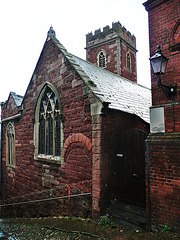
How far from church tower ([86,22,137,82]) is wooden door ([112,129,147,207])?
11761mm

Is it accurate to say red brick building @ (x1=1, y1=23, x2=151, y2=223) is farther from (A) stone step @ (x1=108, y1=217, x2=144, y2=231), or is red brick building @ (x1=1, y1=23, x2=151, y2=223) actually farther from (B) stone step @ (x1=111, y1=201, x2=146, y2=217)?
(A) stone step @ (x1=108, y1=217, x2=144, y2=231)

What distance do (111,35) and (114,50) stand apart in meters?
1.71

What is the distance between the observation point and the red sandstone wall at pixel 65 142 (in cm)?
595

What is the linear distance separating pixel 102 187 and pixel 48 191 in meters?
3.02

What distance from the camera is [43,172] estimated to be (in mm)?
7848

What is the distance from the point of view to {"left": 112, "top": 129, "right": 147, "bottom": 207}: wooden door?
5090mm

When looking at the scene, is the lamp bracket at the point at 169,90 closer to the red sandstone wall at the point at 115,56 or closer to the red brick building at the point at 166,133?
the red brick building at the point at 166,133

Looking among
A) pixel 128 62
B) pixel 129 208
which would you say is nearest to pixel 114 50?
pixel 128 62

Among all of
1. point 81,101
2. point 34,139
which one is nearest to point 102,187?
point 81,101

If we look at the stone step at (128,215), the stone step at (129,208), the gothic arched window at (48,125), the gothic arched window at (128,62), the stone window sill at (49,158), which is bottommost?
the stone step at (128,215)

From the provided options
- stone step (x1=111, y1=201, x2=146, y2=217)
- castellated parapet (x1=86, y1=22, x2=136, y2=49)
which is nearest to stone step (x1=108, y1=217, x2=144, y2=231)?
stone step (x1=111, y1=201, x2=146, y2=217)

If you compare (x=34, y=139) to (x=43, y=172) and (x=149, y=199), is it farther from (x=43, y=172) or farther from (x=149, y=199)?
(x=149, y=199)

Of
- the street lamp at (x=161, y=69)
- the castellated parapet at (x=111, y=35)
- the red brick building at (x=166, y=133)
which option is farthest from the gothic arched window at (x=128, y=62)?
the street lamp at (x=161, y=69)

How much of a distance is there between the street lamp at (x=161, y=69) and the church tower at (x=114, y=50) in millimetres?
12398
